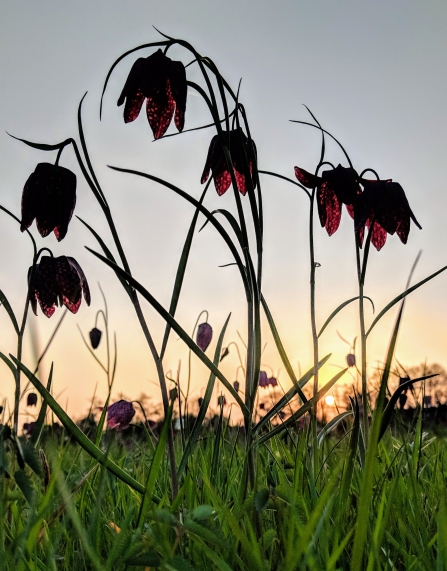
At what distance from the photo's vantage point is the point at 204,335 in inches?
81.8

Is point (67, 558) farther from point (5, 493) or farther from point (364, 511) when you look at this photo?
point (364, 511)

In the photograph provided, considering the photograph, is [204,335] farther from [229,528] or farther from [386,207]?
[229,528]

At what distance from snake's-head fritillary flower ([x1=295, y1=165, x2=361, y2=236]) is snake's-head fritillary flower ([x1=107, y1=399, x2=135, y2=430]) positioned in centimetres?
66

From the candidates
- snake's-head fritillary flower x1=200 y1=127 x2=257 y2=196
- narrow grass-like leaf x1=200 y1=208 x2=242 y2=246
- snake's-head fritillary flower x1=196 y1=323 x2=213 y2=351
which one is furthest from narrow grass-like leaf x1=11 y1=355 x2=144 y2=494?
snake's-head fritillary flower x1=196 y1=323 x2=213 y2=351

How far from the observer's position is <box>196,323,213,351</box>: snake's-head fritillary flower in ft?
6.79

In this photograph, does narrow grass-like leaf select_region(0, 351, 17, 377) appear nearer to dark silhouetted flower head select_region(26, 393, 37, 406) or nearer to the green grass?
the green grass

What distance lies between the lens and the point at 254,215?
112 centimetres

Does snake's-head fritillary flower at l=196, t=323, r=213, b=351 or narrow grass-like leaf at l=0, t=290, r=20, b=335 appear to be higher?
snake's-head fritillary flower at l=196, t=323, r=213, b=351

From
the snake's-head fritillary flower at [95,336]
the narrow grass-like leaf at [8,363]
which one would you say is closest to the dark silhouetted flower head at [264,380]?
the snake's-head fritillary flower at [95,336]

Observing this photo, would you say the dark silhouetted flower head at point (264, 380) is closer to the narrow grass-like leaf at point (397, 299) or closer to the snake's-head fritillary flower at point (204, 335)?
the snake's-head fritillary flower at point (204, 335)

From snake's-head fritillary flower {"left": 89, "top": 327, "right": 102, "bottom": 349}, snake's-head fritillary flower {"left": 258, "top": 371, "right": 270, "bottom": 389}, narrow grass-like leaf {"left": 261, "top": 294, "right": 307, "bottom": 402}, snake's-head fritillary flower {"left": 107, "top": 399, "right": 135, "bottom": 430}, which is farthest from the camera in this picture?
snake's-head fritillary flower {"left": 258, "top": 371, "right": 270, "bottom": 389}

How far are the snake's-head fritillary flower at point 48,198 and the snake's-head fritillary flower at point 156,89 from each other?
0.17 metres

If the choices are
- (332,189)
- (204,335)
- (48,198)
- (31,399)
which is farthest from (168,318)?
(31,399)

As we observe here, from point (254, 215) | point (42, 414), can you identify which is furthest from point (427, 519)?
point (42, 414)
